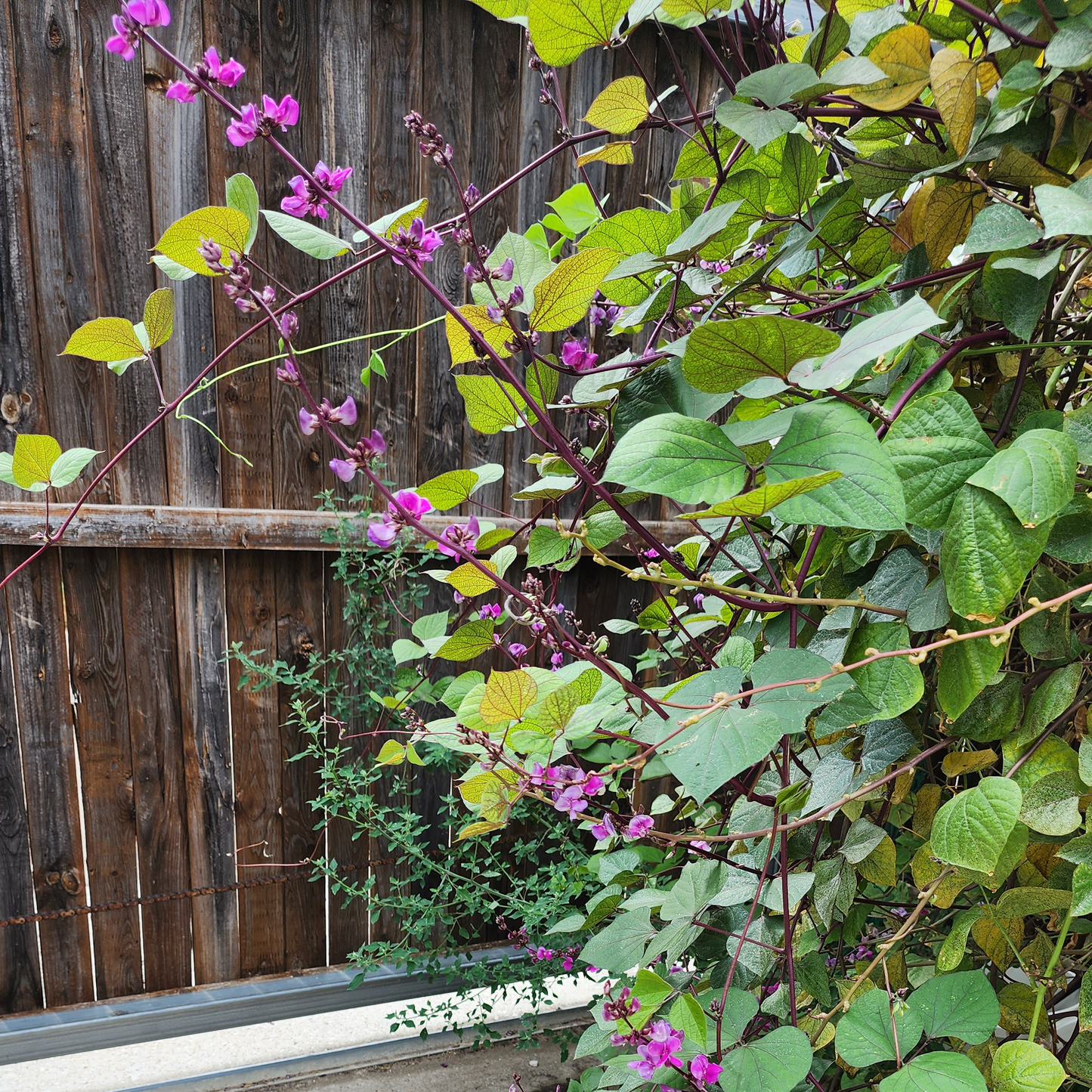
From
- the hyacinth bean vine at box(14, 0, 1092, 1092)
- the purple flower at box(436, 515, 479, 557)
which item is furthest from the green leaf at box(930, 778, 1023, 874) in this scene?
the purple flower at box(436, 515, 479, 557)

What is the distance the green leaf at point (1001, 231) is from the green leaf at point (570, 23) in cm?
24

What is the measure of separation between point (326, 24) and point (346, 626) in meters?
1.37

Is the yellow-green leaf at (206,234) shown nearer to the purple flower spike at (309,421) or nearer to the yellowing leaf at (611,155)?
the purple flower spike at (309,421)

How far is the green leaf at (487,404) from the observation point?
1.82 ft

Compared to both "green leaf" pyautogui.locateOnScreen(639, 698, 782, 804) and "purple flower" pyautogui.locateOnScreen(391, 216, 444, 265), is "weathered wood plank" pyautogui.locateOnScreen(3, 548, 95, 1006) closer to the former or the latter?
"purple flower" pyautogui.locateOnScreen(391, 216, 444, 265)

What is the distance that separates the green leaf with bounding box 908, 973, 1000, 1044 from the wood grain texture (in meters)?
1.84

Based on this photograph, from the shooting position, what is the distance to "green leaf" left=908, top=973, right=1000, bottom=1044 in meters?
0.48

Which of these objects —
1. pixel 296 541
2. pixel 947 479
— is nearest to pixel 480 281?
pixel 947 479

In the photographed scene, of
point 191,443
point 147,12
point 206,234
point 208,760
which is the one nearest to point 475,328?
point 206,234

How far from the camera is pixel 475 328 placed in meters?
0.49

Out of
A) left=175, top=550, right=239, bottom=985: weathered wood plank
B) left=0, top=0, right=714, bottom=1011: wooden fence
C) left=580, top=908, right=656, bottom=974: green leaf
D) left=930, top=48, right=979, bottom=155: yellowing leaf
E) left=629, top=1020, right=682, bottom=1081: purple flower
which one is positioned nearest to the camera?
left=930, top=48, right=979, bottom=155: yellowing leaf

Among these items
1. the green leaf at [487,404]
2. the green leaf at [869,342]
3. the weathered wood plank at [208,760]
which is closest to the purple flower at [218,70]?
Answer: the green leaf at [487,404]

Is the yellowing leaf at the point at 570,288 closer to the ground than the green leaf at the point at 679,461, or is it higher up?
higher up

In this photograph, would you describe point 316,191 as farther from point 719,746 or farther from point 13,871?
point 13,871
